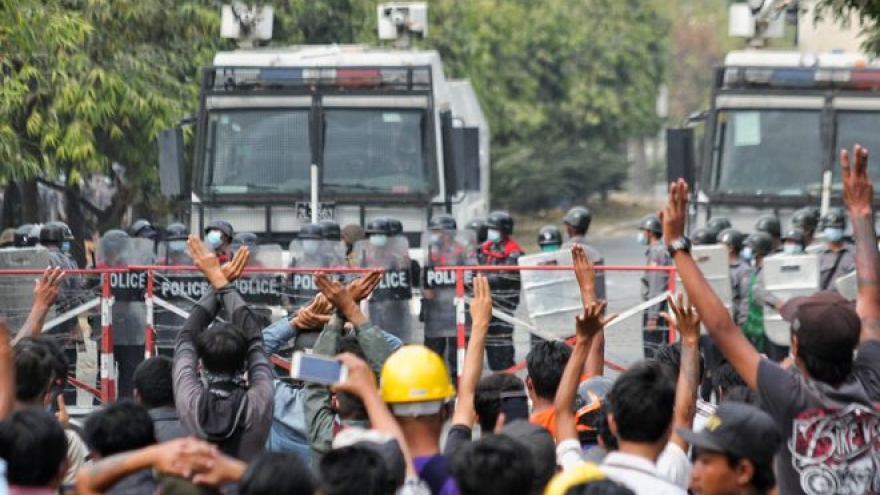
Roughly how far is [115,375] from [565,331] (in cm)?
339

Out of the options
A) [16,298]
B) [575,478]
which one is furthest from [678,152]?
[575,478]

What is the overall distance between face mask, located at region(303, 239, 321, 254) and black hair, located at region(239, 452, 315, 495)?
10404 millimetres

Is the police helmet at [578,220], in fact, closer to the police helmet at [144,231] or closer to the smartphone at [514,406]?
the police helmet at [144,231]

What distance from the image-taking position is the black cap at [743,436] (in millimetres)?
5348

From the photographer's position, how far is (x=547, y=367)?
7051mm

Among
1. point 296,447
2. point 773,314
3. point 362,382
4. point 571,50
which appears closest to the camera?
point 362,382

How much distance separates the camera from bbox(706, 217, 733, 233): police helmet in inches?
690

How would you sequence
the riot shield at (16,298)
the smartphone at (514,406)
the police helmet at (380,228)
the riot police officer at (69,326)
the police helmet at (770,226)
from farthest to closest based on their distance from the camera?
1. the police helmet at (770,226)
2. the police helmet at (380,228)
3. the riot police officer at (69,326)
4. the riot shield at (16,298)
5. the smartphone at (514,406)

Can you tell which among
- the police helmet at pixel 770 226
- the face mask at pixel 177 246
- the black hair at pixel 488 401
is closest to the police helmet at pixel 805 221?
the police helmet at pixel 770 226

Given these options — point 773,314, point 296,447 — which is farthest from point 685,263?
point 773,314

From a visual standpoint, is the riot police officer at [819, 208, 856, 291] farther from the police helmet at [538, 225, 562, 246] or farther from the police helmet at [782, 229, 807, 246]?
the police helmet at [538, 225, 562, 246]

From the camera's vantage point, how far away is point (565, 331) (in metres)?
13.7

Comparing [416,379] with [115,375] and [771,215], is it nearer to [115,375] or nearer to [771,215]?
[115,375]

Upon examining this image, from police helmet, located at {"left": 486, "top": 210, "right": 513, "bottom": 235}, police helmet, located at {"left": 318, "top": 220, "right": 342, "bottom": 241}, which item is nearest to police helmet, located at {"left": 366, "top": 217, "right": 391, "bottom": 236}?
police helmet, located at {"left": 318, "top": 220, "right": 342, "bottom": 241}
